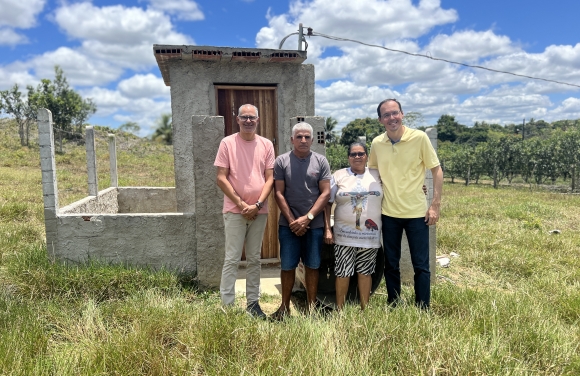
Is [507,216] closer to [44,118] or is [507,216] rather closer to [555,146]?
[44,118]

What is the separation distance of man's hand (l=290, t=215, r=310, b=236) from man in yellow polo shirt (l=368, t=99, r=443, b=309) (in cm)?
66

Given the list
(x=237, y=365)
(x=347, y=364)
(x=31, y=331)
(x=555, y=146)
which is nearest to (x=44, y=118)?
(x=31, y=331)

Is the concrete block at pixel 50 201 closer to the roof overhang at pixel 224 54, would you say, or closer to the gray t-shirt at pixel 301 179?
the roof overhang at pixel 224 54

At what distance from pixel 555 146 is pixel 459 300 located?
25.2 metres

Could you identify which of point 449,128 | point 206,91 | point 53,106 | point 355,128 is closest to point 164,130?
point 53,106

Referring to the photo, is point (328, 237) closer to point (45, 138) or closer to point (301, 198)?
point (301, 198)

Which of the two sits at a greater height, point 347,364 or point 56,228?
point 56,228

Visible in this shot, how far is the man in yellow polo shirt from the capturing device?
10.2 feet

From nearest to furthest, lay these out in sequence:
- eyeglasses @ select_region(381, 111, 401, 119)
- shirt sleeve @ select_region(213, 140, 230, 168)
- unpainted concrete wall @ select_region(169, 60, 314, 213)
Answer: eyeglasses @ select_region(381, 111, 401, 119) → shirt sleeve @ select_region(213, 140, 230, 168) → unpainted concrete wall @ select_region(169, 60, 314, 213)

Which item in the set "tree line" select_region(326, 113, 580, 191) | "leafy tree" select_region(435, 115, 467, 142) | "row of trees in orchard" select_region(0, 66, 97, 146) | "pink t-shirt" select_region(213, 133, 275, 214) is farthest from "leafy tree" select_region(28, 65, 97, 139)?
"leafy tree" select_region(435, 115, 467, 142)

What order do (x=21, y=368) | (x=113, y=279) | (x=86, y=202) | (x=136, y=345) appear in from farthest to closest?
(x=86, y=202)
(x=113, y=279)
(x=136, y=345)
(x=21, y=368)

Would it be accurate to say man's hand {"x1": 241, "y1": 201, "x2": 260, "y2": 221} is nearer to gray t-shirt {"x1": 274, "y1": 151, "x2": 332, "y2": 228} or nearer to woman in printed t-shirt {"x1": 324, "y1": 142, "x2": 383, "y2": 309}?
gray t-shirt {"x1": 274, "y1": 151, "x2": 332, "y2": 228}

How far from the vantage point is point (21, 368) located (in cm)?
224

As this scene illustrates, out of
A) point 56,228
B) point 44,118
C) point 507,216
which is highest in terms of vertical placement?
point 44,118
